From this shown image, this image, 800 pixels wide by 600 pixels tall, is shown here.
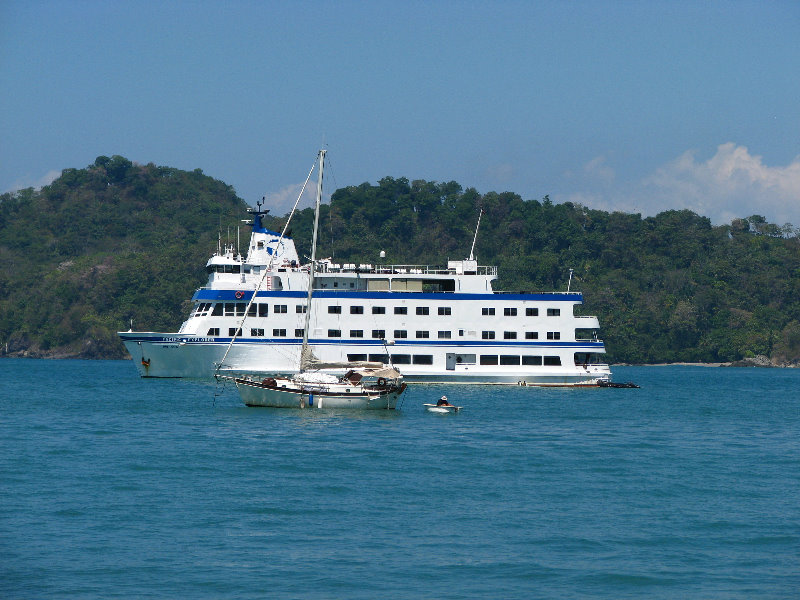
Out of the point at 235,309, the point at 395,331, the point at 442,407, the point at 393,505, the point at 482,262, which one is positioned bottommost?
the point at 393,505

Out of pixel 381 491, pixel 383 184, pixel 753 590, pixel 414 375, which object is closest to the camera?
pixel 753 590

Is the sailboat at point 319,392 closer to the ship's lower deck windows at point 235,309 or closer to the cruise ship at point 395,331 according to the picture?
the cruise ship at point 395,331

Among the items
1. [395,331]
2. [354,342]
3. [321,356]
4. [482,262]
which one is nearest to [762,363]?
[482,262]

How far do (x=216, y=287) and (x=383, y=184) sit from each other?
91.7 m

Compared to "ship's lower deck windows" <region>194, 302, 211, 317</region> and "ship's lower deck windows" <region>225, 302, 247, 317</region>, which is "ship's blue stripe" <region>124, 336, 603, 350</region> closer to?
"ship's lower deck windows" <region>225, 302, 247, 317</region>

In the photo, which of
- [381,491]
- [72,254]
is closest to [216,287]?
[381,491]

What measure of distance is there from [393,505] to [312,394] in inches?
613

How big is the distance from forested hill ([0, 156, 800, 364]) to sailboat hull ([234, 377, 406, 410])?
266ft

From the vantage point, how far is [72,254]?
154000 millimetres

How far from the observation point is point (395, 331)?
2213 inches

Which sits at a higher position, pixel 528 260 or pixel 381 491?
pixel 528 260

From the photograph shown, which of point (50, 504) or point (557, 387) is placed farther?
point (557, 387)

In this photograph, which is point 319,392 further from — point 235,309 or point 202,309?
point 202,309

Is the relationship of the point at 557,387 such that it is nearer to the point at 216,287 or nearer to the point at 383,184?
the point at 216,287
